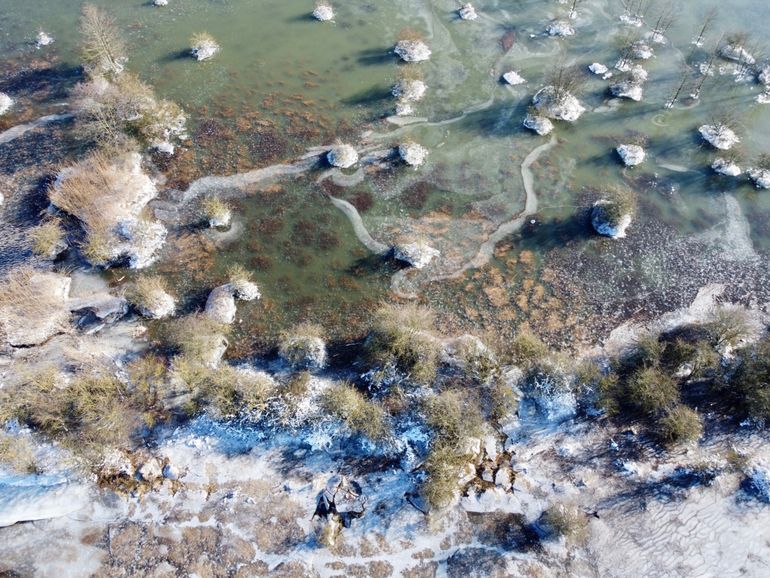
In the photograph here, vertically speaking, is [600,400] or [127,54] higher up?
[127,54]

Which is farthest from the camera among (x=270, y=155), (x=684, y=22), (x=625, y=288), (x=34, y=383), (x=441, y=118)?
(x=684, y=22)

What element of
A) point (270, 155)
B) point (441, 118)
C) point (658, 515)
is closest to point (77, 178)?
point (270, 155)

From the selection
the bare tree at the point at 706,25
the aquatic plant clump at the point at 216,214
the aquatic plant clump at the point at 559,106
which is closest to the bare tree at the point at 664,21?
the bare tree at the point at 706,25

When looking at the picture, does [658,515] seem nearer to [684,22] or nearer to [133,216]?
[133,216]

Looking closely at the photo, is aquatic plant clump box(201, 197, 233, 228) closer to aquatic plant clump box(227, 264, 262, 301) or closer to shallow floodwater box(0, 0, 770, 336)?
shallow floodwater box(0, 0, 770, 336)

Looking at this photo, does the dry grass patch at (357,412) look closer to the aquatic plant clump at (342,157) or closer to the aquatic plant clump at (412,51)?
the aquatic plant clump at (342,157)

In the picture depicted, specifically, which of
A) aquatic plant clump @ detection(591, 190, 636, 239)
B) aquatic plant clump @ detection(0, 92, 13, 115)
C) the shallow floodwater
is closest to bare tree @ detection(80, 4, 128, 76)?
the shallow floodwater

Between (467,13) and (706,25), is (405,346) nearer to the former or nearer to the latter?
(467,13)
